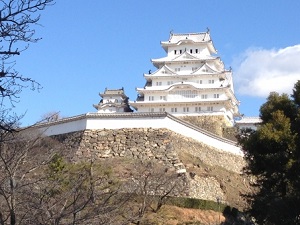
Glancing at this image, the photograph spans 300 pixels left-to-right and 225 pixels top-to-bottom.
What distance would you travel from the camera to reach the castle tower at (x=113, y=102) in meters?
43.1

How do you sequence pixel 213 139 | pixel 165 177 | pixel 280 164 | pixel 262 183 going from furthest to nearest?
pixel 213 139 < pixel 165 177 < pixel 262 183 < pixel 280 164

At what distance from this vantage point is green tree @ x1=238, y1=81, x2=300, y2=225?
1405 cm

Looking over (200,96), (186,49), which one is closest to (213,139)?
(200,96)

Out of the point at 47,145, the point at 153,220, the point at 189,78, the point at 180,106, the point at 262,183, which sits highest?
the point at 189,78

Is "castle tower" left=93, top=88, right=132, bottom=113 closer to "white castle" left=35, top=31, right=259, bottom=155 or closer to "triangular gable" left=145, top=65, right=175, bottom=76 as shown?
"white castle" left=35, top=31, right=259, bottom=155

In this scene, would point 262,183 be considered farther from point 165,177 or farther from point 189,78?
point 189,78

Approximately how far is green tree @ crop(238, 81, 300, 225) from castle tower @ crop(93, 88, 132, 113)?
28039 millimetres

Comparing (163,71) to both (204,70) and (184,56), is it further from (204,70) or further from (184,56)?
(204,70)

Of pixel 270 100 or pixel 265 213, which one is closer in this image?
pixel 265 213

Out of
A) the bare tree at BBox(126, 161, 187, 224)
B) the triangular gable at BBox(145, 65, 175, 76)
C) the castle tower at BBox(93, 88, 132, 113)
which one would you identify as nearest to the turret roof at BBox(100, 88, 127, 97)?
the castle tower at BBox(93, 88, 132, 113)

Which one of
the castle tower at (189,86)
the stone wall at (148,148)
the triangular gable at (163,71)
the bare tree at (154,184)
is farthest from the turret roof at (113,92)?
the bare tree at (154,184)

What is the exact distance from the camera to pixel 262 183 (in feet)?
50.4

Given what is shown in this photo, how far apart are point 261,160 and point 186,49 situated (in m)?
28.6

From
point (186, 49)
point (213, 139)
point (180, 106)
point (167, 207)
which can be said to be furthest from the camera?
point (186, 49)
